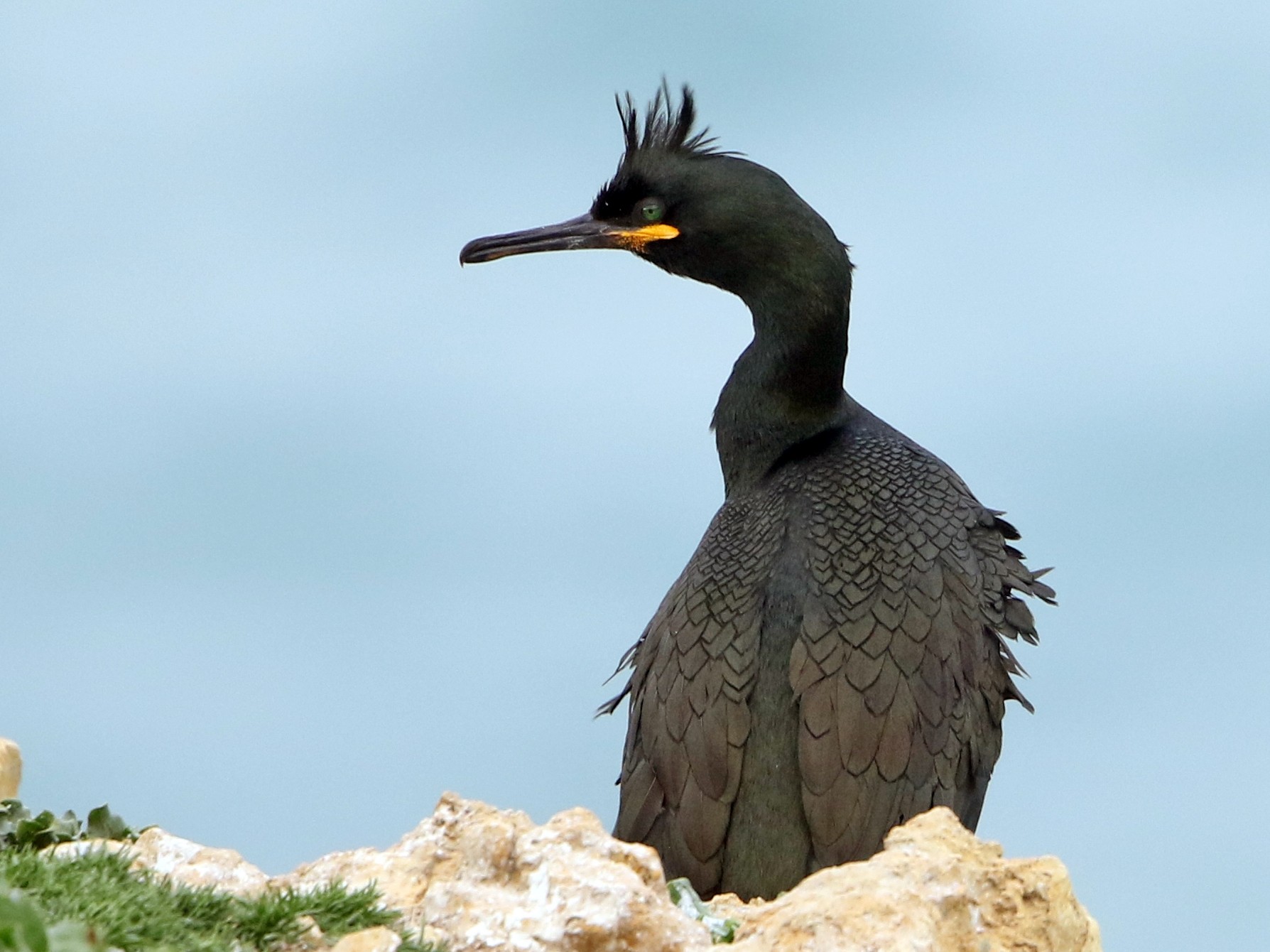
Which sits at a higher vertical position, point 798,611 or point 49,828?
point 798,611

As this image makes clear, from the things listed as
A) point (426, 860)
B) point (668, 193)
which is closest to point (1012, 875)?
point (426, 860)

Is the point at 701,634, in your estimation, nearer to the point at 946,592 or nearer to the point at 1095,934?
the point at 946,592

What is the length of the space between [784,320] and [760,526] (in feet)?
4.20

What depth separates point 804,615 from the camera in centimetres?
744

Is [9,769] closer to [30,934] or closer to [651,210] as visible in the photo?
[30,934]

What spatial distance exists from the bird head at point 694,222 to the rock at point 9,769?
4.23 m

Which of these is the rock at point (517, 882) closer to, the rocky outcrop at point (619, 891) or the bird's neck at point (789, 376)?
the rocky outcrop at point (619, 891)

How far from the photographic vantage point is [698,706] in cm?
734

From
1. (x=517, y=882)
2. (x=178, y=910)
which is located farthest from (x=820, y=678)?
(x=178, y=910)

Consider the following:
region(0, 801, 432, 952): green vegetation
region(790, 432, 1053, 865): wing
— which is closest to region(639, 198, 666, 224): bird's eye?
region(790, 432, 1053, 865): wing

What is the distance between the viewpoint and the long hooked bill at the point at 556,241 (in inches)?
370

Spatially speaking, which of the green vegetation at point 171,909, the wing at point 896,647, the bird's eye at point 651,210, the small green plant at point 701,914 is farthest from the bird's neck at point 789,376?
the green vegetation at point 171,909

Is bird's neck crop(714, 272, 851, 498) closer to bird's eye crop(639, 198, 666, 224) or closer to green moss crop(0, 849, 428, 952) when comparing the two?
bird's eye crop(639, 198, 666, 224)

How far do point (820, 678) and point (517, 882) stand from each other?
2672mm
